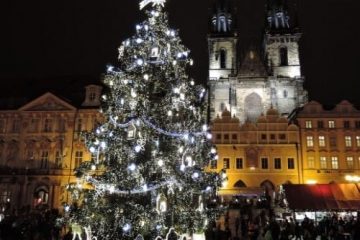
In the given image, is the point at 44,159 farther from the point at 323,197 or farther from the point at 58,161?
the point at 323,197

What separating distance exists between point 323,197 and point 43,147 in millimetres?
28846

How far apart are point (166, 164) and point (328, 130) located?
31535 mm

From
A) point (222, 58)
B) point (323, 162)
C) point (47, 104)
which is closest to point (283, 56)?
point (222, 58)

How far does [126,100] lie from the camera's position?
15852 millimetres

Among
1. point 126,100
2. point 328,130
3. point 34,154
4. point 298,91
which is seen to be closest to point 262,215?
point 126,100

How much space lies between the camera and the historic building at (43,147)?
3994 centimetres

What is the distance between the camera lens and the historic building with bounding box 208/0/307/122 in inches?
2042

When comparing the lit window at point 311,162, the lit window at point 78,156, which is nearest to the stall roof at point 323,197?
the lit window at point 311,162

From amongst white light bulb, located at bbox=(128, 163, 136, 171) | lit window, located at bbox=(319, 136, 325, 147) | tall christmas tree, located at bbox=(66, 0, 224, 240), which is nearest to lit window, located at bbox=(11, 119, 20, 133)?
tall christmas tree, located at bbox=(66, 0, 224, 240)

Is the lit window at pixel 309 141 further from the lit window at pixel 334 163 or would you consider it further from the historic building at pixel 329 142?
the lit window at pixel 334 163

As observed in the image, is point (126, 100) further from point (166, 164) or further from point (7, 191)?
point (7, 191)

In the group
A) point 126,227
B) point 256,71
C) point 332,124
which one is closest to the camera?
point 126,227

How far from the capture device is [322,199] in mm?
23656

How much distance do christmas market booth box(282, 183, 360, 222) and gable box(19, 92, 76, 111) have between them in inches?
1025
